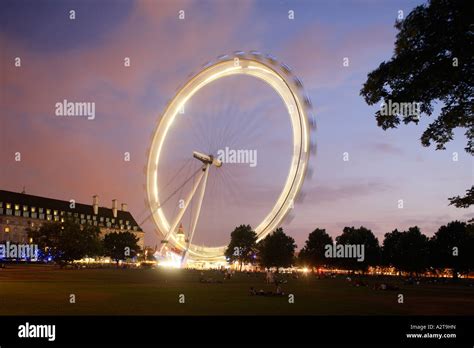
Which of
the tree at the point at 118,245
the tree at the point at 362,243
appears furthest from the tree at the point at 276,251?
the tree at the point at 118,245

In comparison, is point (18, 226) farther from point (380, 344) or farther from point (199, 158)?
point (380, 344)

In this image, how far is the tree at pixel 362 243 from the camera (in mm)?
123656

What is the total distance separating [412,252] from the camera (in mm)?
114625

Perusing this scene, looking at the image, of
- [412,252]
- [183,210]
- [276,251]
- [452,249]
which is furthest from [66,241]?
[452,249]

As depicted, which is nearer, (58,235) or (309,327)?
(309,327)

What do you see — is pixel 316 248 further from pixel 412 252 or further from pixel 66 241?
pixel 66 241

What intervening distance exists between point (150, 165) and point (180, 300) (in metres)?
43.5

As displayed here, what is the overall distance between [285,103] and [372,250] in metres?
83.4

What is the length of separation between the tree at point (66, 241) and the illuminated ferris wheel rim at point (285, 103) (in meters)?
32.9

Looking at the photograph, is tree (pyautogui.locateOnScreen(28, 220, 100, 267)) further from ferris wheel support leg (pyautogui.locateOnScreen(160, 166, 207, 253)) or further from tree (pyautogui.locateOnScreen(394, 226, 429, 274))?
tree (pyautogui.locateOnScreen(394, 226, 429, 274))

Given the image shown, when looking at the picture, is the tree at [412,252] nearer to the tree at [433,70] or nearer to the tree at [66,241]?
the tree at [66,241]

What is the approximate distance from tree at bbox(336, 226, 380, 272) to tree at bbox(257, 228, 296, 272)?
49.0 feet

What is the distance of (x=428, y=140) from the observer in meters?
22.9

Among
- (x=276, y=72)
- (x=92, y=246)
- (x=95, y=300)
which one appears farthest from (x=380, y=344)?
(x=92, y=246)
